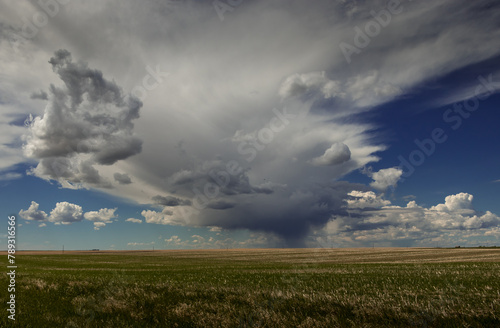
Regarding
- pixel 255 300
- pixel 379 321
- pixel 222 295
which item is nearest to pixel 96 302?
pixel 222 295

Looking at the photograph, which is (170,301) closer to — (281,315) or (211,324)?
(211,324)

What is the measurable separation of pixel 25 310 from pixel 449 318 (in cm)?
1739

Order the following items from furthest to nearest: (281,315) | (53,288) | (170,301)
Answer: (53,288) → (170,301) → (281,315)

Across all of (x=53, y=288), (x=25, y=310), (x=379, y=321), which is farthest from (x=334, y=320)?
(x=53, y=288)

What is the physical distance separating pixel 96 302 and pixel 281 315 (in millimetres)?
9726

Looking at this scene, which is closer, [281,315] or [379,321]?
[379,321]

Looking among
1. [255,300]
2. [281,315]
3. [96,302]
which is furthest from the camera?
[96,302]

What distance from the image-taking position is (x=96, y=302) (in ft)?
50.8

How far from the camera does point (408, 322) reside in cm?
962

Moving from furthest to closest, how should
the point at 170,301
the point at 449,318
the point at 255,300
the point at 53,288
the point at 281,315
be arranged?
1. the point at 53,288
2. the point at 170,301
3. the point at 255,300
4. the point at 281,315
5. the point at 449,318

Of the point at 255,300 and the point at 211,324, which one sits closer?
the point at 211,324

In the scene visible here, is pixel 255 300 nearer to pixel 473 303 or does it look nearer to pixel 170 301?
pixel 170 301

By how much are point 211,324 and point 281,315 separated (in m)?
2.68

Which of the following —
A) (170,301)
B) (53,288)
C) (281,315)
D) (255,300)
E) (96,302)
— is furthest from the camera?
(53,288)
